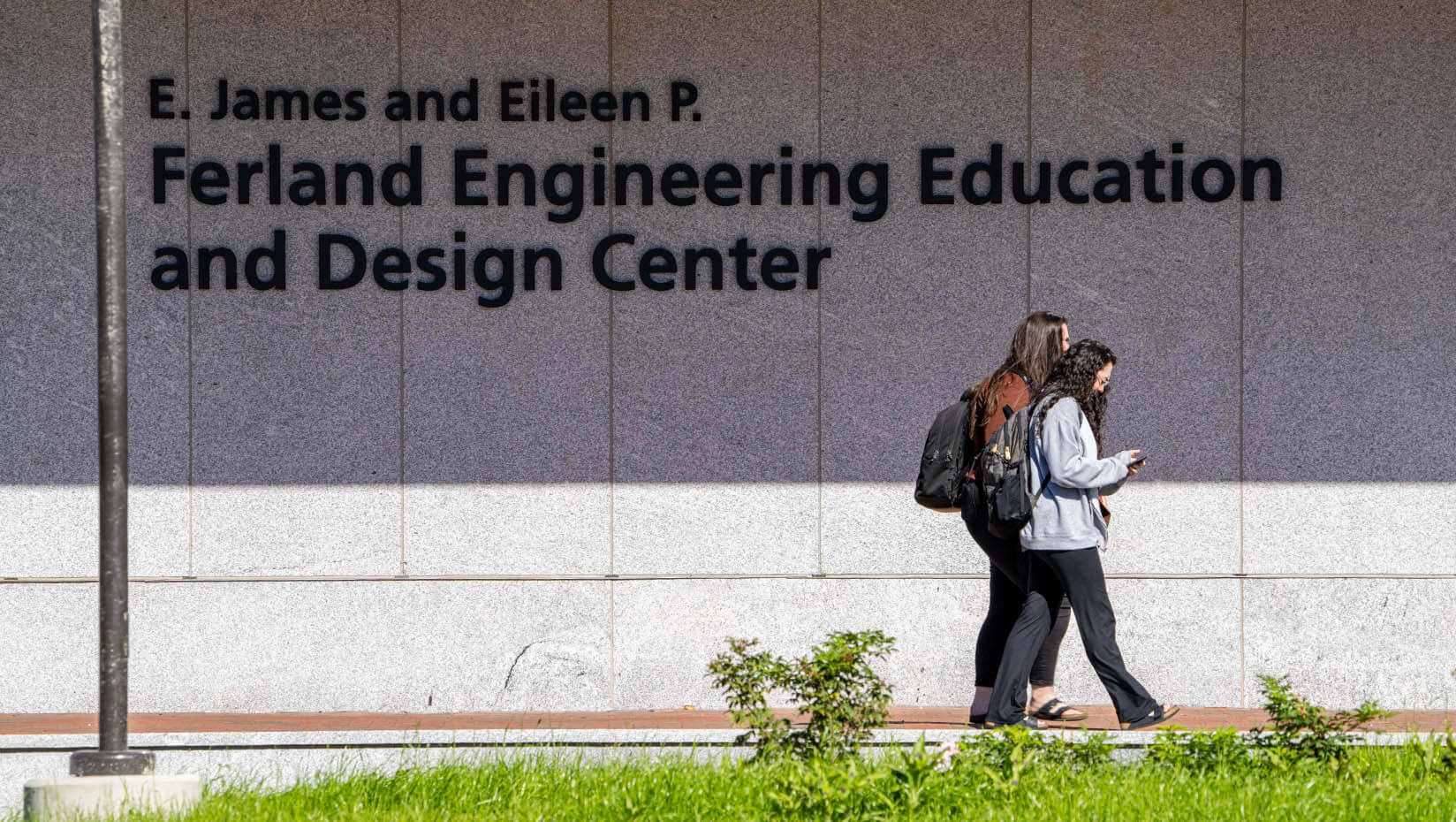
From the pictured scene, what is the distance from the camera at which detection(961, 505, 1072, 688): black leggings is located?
7.02m

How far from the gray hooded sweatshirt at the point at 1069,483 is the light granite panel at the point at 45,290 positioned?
495cm

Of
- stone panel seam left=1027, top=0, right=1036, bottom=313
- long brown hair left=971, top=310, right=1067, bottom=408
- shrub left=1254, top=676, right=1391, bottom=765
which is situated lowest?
shrub left=1254, top=676, right=1391, bottom=765

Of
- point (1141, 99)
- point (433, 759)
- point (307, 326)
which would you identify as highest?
point (1141, 99)

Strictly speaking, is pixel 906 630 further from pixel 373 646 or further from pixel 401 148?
pixel 401 148

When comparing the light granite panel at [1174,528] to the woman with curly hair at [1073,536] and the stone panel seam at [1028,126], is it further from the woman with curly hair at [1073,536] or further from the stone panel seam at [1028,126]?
the woman with curly hair at [1073,536]

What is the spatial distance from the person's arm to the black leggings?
43 cm

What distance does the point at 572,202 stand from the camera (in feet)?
28.6

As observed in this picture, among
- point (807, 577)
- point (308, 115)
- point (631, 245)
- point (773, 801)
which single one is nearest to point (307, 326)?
point (308, 115)

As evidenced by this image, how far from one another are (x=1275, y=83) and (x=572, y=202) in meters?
3.79

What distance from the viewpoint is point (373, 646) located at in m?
8.52

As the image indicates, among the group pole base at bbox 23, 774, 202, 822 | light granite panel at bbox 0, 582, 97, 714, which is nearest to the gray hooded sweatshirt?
pole base at bbox 23, 774, 202, 822

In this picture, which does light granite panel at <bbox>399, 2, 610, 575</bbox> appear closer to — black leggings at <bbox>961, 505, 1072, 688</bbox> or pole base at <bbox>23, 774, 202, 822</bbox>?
black leggings at <bbox>961, 505, 1072, 688</bbox>

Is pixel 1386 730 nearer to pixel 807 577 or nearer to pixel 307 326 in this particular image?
pixel 807 577

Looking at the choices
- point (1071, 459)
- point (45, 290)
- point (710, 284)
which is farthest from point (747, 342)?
point (45, 290)
